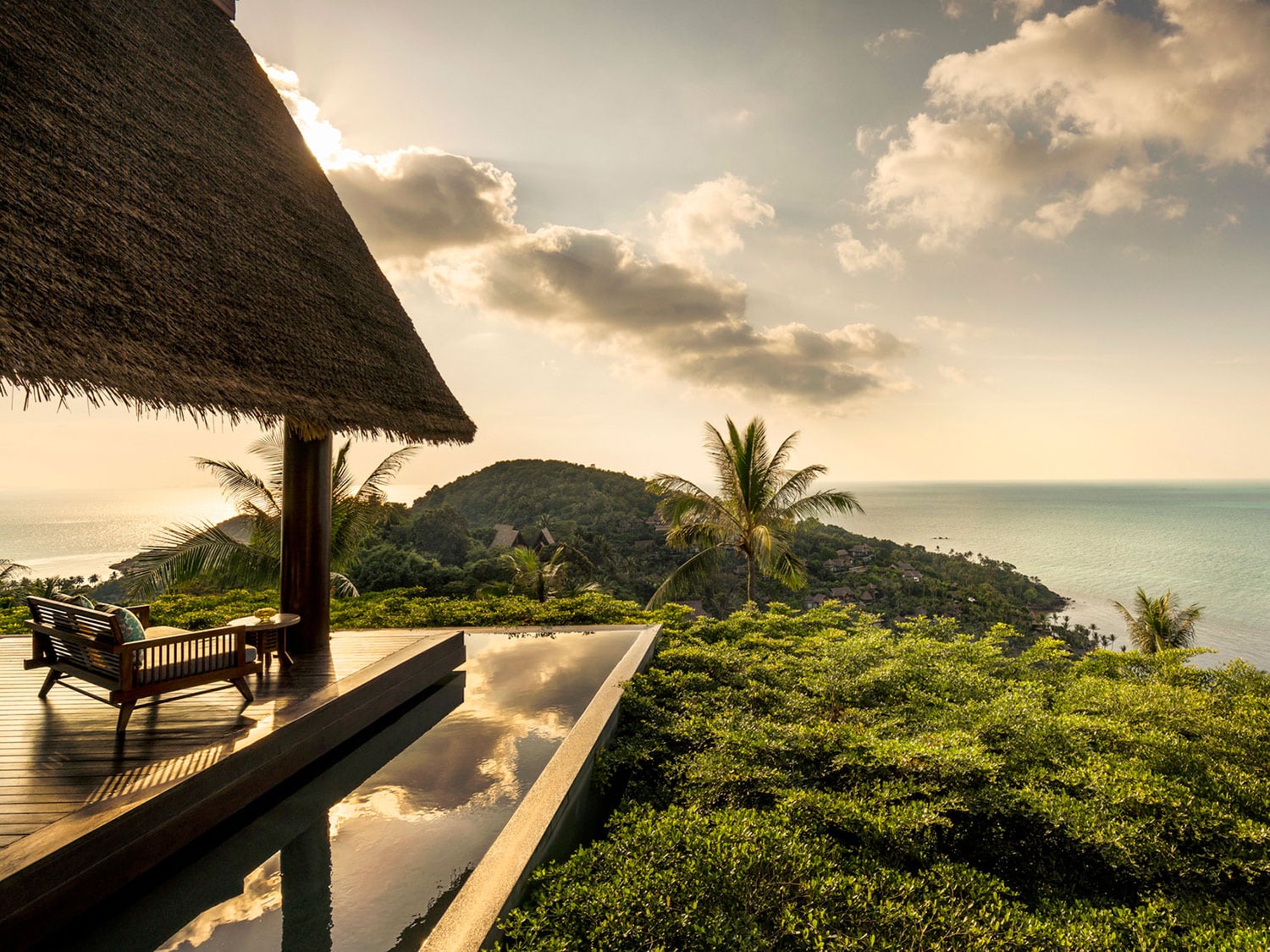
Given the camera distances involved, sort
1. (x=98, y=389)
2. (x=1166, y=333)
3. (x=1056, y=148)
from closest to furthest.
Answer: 1. (x=98, y=389)
2. (x=1056, y=148)
3. (x=1166, y=333)

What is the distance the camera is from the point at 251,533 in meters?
8.19

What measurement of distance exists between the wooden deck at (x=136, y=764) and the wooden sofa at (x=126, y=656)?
0.16m

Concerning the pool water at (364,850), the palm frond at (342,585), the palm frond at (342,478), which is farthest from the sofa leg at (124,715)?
the palm frond at (342,585)

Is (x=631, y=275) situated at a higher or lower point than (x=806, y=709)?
higher

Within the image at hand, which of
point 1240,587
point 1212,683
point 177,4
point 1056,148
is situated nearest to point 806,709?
point 1212,683

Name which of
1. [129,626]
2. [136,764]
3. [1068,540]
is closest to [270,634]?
[129,626]

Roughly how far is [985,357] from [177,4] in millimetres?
21003

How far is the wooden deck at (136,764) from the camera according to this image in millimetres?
2051

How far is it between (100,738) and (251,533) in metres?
5.89

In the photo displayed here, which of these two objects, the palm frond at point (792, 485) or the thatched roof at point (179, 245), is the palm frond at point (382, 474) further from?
the palm frond at point (792, 485)

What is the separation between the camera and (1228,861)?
2.16 meters

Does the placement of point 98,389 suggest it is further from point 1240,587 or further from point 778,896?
point 1240,587

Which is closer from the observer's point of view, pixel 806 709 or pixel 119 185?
pixel 119 185

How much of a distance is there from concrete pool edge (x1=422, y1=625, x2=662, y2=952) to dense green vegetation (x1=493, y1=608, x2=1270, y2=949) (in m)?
0.11
